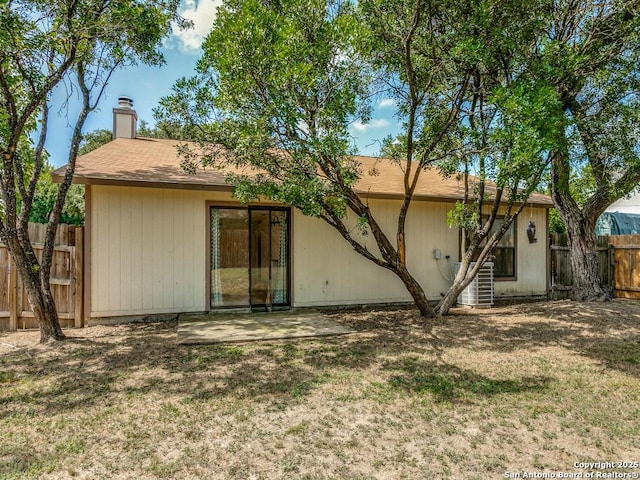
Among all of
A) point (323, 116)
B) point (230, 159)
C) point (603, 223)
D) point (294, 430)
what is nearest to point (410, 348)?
point (294, 430)

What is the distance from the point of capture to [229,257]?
7.37 meters

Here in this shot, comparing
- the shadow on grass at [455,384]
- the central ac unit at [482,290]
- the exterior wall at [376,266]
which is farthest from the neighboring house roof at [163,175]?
the shadow on grass at [455,384]

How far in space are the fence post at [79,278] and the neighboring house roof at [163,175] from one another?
99 cm

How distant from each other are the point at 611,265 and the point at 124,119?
12.9 metres

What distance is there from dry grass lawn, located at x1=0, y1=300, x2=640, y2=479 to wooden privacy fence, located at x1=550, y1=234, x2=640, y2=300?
452cm

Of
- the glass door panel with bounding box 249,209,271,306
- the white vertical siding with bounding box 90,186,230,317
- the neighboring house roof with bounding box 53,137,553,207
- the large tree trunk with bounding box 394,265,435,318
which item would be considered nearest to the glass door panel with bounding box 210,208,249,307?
the glass door panel with bounding box 249,209,271,306

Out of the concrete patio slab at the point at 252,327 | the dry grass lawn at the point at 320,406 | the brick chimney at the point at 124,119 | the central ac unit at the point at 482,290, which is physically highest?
the brick chimney at the point at 124,119

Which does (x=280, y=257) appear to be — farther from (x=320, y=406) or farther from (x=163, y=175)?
(x=320, y=406)

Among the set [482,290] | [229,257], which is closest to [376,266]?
[482,290]

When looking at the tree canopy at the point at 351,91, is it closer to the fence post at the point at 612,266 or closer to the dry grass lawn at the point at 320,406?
the dry grass lawn at the point at 320,406

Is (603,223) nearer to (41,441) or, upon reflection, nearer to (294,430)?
(294,430)

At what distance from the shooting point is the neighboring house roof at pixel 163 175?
20.7 feet

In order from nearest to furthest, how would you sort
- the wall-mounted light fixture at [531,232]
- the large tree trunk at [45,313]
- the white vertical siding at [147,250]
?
the large tree trunk at [45,313]
the white vertical siding at [147,250]
the wall-mounted light fixture at [531,232]

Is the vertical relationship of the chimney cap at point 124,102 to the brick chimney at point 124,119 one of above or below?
above
